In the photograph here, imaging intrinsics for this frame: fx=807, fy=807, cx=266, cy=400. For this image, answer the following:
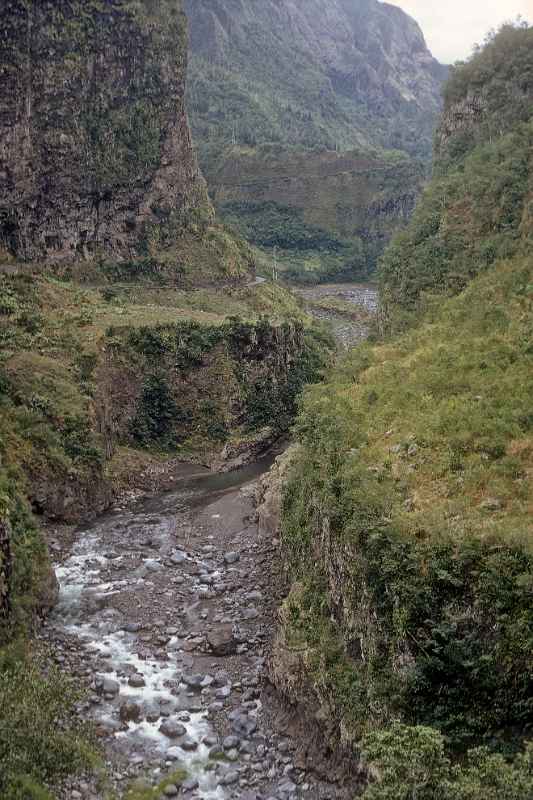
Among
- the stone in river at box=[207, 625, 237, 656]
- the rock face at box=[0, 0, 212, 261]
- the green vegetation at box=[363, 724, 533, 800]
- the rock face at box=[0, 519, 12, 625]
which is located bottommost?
the stone in river at box=[207, 625, 237, 656]

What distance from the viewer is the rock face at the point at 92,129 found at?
265 feet

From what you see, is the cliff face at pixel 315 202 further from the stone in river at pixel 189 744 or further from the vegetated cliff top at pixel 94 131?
the stone in river at pixel 189 744

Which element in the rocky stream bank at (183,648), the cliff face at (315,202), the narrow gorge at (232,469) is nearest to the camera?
the narrow gorge at (232,469)

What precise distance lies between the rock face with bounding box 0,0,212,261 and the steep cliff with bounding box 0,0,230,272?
11 cm

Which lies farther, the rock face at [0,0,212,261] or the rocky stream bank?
the rock face at [0,0,212,261]

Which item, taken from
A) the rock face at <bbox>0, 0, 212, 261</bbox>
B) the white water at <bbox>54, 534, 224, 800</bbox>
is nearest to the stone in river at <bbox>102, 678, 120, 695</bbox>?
the white water at <bbox>54, 534, 224, 800</bbox>

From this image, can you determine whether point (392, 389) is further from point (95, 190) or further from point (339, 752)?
point (95, 190)

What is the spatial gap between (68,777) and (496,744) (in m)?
12.6

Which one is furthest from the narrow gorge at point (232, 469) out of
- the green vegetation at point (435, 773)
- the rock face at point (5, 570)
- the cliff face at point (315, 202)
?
the cliff face at point (315, 202)

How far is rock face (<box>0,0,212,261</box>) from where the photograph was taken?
80.8 meters

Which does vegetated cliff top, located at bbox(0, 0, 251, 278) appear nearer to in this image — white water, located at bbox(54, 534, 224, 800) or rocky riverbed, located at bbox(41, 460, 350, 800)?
rocky riverbed, located at bbox(41, 460, 350, 800)

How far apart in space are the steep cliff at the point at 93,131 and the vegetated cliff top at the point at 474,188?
1498 inches

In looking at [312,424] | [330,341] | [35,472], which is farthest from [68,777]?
[330,341]

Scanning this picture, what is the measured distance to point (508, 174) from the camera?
48.3 meters
